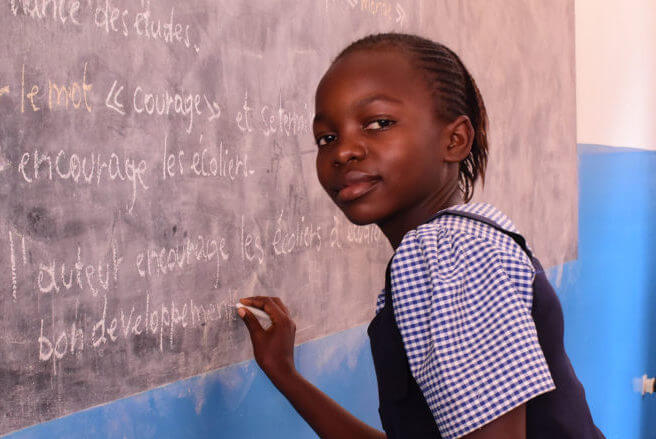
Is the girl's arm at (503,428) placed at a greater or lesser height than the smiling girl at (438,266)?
lesser

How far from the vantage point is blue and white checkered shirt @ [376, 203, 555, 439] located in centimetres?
77

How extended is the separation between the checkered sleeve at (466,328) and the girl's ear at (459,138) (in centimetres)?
26

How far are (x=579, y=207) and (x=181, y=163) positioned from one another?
88.7 inches

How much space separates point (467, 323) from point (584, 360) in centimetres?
243

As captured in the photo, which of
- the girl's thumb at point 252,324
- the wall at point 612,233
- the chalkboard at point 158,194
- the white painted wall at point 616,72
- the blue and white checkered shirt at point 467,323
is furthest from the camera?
the white painted wall at point 616,72

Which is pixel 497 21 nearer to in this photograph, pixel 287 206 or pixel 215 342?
pixel 287 206

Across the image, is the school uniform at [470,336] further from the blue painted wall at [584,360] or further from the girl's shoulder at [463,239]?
the blue painted wall at [584,360]

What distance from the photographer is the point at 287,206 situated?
1476 mm

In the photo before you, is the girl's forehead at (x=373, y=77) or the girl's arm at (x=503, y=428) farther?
the girl's forehead at (x=373, y=77)

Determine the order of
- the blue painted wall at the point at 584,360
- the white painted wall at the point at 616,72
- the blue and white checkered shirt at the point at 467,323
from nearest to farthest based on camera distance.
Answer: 1. the blue and white checkered shirt at the point at 467,323
2. the blue painted wall at the point at 584,360
3. the white painted wall at the point at 616,72

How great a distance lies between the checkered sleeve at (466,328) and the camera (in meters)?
0.77

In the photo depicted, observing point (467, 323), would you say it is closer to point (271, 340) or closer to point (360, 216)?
point (360, 216)

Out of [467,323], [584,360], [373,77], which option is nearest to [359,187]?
[373,77]

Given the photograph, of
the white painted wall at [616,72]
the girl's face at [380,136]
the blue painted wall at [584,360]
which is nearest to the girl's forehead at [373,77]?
the girl's face at [380,136]
